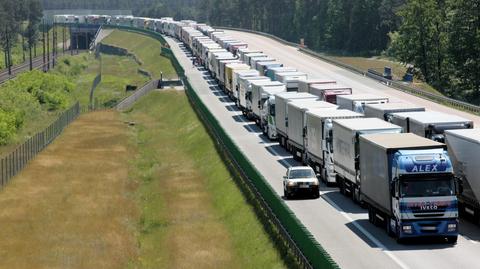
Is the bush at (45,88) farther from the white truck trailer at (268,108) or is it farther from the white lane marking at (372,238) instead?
the white lane marking at (372,238)

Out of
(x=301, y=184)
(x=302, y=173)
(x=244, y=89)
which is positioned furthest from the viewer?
(x=244, y=89)

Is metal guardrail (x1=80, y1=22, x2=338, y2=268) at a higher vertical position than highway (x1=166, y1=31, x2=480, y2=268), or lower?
higher

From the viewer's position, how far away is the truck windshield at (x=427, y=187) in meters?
34.7

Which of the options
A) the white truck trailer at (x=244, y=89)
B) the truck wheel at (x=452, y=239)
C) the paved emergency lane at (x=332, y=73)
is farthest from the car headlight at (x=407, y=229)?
the white truck trailer at (x=244, y=89)

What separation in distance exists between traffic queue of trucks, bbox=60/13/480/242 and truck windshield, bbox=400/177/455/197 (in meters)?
0.04

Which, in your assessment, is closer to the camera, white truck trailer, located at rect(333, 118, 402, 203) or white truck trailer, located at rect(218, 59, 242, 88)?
white truck trailer, located at rect(333, 118, 402, 203)

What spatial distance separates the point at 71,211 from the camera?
2140 inches

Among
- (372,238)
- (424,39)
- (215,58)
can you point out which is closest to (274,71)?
(215,58)

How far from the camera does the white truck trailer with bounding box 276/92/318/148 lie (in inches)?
2532

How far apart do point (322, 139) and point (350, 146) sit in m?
6.92

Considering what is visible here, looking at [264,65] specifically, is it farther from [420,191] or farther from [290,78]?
[420,191]

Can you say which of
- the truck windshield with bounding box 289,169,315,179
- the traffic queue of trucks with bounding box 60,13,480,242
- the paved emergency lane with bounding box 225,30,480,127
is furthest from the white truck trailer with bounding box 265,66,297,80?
the truck windshield with bounding box 289,169,315,179

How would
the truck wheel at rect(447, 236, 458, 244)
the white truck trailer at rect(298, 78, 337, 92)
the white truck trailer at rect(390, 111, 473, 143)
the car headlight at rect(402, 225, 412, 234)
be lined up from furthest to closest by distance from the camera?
the white truck trailer at rect(298, 78, 337, 92) < the white truck trailer at rect(390, 111, 473, 143) < the truck wheel at rect(447, 236, 458, 244) < the car headlight at rect(402, 225, 412, 234)

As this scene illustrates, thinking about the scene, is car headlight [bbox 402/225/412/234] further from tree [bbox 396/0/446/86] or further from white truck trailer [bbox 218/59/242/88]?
tree [bbox 396/0/446/86]
